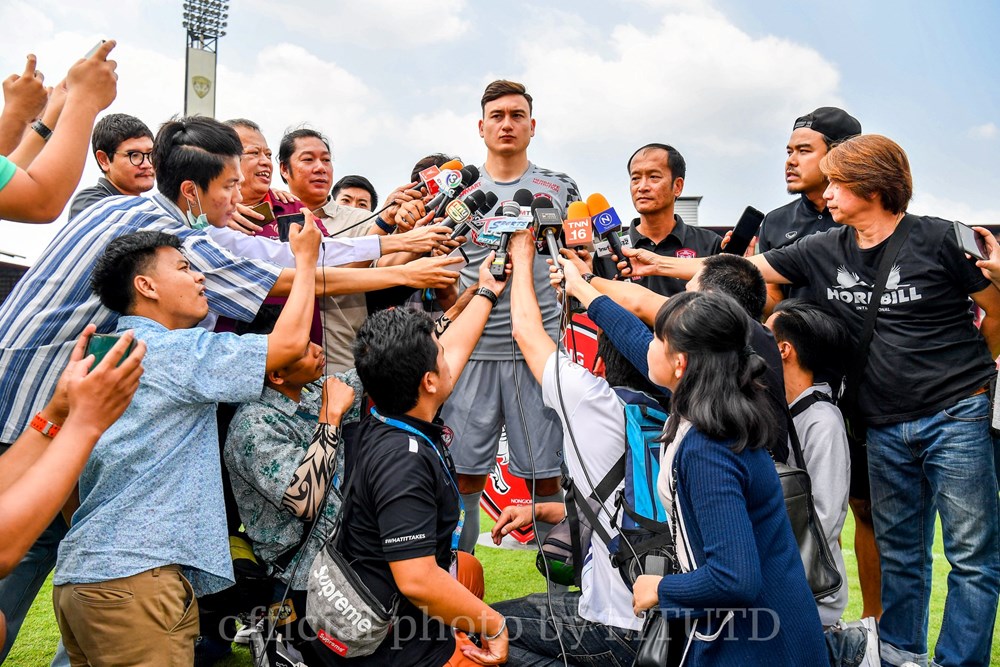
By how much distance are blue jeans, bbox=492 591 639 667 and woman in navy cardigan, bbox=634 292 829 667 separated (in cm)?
40

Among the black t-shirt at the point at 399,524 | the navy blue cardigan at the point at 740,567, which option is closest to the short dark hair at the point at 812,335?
the navy blue cardigan at the point at 740,567

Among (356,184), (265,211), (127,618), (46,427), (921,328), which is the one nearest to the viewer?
(46,427)

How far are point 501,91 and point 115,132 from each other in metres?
1.94

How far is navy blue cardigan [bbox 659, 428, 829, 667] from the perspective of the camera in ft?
5.69

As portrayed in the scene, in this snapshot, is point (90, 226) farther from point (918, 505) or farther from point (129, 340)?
point (918, 505)

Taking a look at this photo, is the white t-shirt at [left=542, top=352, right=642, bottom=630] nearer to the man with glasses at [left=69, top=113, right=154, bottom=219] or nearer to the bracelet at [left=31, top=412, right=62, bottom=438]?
the bracelet at [left=31, top=412, right=62, bottom=438]

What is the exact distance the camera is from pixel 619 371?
259 centimetres

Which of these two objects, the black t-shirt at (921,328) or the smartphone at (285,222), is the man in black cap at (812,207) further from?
the smartphone at (285,222)

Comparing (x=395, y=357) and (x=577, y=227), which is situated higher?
(x=577, y=227)

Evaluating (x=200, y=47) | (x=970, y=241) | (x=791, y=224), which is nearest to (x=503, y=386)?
(x=791, y=224)

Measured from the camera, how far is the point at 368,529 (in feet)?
7.11

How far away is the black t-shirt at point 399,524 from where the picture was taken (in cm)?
207

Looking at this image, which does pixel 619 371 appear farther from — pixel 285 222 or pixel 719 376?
pixel 285 222

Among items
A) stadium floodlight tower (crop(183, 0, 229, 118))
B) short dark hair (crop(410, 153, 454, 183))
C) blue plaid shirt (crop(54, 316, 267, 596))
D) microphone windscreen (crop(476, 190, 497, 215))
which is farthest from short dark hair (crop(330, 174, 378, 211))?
stadium floodlight tower (crop(183, 0, 229, 118))
